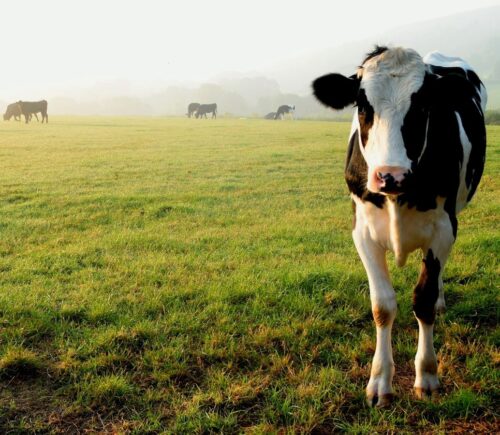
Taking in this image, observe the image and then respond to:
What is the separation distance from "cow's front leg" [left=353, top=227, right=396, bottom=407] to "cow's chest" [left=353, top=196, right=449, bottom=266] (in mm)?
80

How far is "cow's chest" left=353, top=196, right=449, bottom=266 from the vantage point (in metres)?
3.39

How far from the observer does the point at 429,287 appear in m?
3.48

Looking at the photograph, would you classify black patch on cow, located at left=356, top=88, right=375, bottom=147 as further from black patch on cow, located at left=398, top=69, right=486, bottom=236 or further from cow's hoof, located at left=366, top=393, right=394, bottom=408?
cow's hoof, located at left=366, top=393, right=394, bottom=408

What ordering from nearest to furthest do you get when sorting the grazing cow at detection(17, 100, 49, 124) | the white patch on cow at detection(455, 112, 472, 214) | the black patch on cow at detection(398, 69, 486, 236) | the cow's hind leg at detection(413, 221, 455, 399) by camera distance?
the black patch on cow at detection(398, 69, 486, 236), the cow's hind leg at detection(413, 221, 455, 399), the white patch on cow at detection(455, 112, 472, 214), the grazing cow at detection(17, 100, 49, 124)

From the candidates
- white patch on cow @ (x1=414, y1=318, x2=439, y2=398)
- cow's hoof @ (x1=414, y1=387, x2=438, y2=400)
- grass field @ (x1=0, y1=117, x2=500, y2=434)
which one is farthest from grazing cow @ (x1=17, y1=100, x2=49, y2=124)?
cow's hoof @ (x1=414, y1=387, x2=438, y2=400)

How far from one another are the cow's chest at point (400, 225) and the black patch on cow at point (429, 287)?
0.37ft

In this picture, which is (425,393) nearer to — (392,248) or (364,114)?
(392,248)

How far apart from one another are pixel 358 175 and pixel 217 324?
167 centimetres

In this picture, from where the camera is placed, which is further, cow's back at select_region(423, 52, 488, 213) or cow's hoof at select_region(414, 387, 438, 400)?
cow's back at select_region(423, 52, 488, 213)

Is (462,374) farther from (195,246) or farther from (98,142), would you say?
(98,142)

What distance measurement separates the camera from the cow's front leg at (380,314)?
10.6ft

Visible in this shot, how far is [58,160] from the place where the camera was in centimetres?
1584

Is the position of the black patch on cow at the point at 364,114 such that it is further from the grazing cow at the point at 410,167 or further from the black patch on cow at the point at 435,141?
the black patch on cow at the point at 435,141

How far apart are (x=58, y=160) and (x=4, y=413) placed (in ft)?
45.3
